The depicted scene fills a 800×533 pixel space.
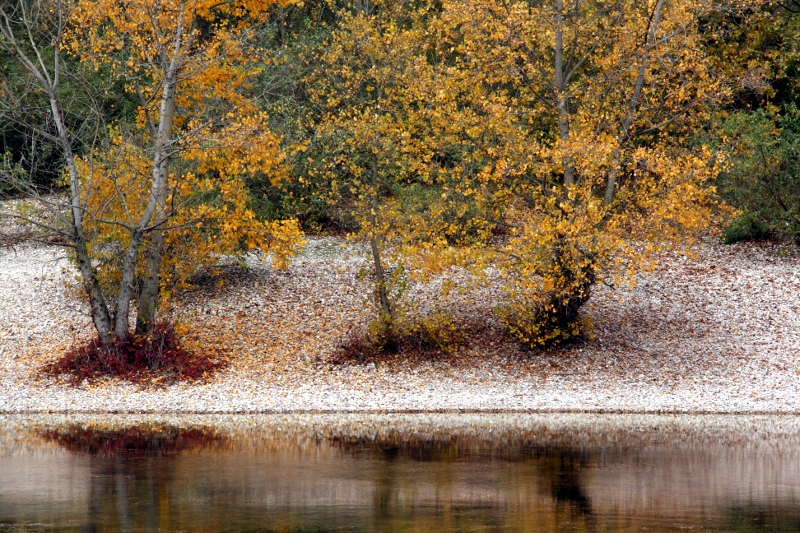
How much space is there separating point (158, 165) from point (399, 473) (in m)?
10.5

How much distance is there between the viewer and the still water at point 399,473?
29.0ft

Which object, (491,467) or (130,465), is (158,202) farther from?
(491,467)

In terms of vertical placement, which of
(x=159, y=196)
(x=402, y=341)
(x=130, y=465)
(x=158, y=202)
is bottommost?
(x=130, y=465)

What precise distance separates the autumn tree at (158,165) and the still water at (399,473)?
14.5 ft

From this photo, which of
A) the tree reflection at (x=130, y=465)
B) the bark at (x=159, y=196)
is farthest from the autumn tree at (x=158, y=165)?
the tree reflection at (x=130, y=465)

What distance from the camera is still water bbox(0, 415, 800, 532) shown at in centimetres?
884

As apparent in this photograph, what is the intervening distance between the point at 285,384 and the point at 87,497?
348 inches

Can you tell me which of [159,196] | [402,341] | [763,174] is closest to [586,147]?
[402,341]

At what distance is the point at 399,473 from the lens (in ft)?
37.2

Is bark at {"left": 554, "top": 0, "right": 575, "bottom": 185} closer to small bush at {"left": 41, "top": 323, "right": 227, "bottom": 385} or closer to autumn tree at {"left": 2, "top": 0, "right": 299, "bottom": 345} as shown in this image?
autumn tree at {"left": 2, "top": 0, "right": 299, "bottom": 345}

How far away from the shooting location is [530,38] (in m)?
19.5

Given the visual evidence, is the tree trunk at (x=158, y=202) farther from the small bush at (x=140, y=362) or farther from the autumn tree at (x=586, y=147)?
the autumn tree at (x=586, y=147)

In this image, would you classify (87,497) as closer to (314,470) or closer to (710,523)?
(314,470)

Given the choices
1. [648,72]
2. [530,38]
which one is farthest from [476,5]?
[648,72]
